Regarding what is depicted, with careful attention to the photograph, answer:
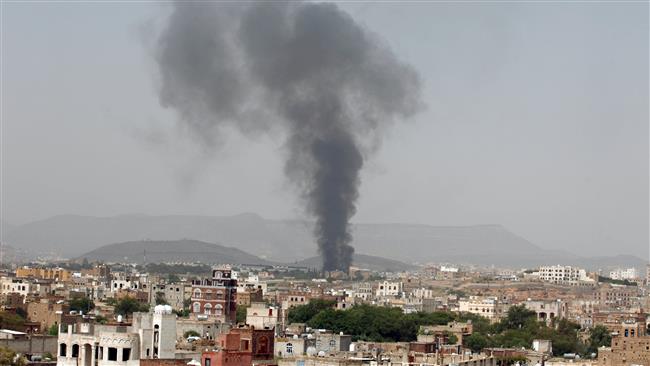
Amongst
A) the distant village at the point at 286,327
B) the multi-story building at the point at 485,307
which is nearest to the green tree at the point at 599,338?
the distant village at the point at 286,327

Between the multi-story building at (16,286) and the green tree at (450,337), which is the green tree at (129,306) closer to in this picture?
the multi-story building at (16,286)

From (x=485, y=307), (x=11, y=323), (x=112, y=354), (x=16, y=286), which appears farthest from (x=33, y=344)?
(x=485, y=307)

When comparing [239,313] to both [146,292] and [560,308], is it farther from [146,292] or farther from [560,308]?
[560,308]

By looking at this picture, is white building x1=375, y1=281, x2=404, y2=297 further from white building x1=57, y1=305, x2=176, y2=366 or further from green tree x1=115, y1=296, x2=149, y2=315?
white building x1=57, y1=305, x2=176, y2=366

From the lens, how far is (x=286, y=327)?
8131 centimetres

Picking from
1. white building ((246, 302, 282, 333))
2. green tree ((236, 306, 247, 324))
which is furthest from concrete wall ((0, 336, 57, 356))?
green tree ((236, 306, 247, 324))

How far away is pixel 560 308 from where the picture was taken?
13638cm

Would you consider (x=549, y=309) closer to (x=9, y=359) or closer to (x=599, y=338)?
(x=599, y=338)

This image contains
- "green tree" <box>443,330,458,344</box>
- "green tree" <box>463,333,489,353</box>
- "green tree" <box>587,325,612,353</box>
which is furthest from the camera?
"green tree" <box>587,325,612,353</box>

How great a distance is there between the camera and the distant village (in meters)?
42.7

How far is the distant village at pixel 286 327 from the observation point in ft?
140

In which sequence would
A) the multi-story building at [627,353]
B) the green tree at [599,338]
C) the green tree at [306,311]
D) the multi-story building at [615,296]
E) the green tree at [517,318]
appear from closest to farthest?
the multi-story building at [627,353]
the green tree at [599,338]
the green tree at [306,311]
the green tree at [517,318]
the multi-story building at [615,296]

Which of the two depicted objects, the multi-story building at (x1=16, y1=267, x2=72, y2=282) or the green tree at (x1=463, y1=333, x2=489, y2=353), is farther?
→ the multi-story building at (x1=16, y1=267, x2=72, y2=282)

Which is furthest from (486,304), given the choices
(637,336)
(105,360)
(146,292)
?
(105,360)
